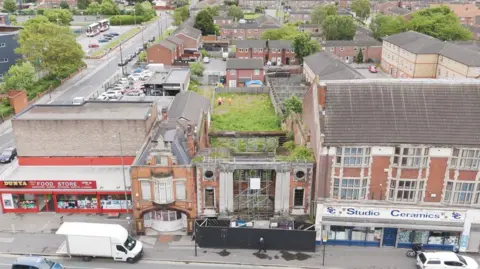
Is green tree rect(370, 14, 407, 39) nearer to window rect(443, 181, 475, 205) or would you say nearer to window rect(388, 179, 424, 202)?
window rect(443, 181, 475, 205)

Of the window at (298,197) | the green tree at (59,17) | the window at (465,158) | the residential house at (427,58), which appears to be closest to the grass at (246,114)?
the window at (298,197)

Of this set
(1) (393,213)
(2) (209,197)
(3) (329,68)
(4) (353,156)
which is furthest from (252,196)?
(3) (329,68)

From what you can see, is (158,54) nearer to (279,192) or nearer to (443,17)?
(279,192)

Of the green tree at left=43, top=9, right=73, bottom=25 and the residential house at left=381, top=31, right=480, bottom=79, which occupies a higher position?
the green tree at left=43, top=9, right=73, bottom=25

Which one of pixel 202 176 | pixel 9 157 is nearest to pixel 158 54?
pixel 9 157

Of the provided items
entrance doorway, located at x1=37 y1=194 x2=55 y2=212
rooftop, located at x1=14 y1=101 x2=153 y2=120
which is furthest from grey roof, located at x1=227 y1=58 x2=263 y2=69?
entrance doorway, located at x1=37 y1=194 x2=55 y2=212
